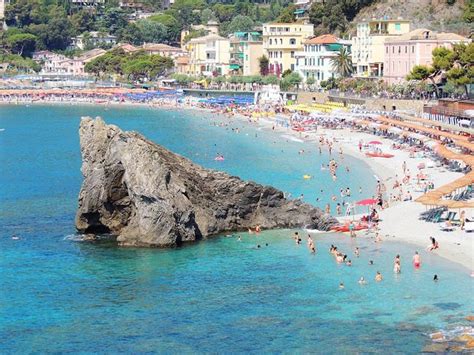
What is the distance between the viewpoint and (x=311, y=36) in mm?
125812

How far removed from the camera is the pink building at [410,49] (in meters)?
93.9

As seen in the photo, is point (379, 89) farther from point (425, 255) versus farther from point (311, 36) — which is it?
point (425, 255)

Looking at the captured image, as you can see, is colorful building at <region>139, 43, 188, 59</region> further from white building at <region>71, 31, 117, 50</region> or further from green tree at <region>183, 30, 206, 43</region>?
white building at <region>71, 31, 117, 50</region>

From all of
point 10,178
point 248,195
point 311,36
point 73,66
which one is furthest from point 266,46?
point 248,195

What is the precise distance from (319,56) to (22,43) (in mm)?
85123

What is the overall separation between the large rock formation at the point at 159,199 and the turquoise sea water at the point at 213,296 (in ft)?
3.19

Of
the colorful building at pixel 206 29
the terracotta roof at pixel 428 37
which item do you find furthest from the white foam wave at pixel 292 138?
the colorful building at pixel 206 29

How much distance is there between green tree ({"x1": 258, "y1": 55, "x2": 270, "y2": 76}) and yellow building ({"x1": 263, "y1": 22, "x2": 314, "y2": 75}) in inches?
54.9

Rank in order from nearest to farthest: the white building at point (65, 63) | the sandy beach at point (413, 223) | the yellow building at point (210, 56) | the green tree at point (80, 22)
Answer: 1. the sandy beach at point (413, 223)
2. the yellow building at point (210, 56)
3. the white building at point (65, 63)
4. the green tree at point (80, 22)

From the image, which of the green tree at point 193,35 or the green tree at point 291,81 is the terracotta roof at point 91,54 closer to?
the green tree at point 193,35

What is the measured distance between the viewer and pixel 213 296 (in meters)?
33.2

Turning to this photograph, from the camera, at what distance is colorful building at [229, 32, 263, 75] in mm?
135250

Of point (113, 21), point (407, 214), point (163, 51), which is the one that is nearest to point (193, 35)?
point (163, 51)

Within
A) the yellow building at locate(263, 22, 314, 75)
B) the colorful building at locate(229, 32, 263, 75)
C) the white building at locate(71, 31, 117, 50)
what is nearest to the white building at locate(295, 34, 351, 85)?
the yellow building at locate(263, 22, 314, 75)
